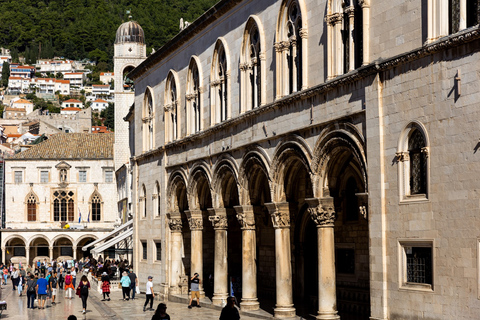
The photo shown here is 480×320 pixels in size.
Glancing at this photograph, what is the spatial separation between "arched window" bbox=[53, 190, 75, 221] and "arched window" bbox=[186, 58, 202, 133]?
50024mm

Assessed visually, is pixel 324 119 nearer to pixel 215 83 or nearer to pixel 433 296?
pixel 433 296

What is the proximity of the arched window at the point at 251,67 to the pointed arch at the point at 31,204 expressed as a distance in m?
57.0

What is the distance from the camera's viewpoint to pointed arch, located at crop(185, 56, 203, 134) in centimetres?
3316

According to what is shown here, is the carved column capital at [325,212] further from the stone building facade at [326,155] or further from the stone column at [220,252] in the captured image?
the stone column at [220,252]

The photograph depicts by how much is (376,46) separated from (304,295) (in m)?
12.2

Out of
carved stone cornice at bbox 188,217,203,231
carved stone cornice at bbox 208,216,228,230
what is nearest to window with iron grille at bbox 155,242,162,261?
carved stone cornice at bbox 188,217,203,231

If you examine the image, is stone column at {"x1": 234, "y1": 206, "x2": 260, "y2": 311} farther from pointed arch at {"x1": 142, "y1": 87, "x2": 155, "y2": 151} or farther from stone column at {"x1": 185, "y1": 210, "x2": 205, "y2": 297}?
pointed arch at {"x1": 142, "y1": 87, "x2": 155, "y2": 151}

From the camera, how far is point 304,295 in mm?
28906

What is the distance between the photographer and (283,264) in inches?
973

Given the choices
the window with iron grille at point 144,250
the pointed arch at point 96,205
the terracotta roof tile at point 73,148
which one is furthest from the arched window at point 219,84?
the pointed arch at point 96,205

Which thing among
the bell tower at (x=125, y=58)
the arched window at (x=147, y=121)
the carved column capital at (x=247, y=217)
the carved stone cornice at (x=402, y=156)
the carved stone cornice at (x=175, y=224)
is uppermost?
the bell tower at (x=125, y=58)

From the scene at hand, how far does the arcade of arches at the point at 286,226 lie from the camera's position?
866 inches

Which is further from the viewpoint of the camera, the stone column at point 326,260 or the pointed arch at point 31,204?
the pointed arch at point 31,204

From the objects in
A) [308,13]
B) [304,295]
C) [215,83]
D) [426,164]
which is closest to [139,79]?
[215,83]
